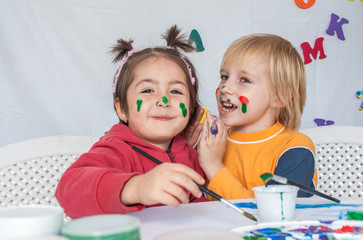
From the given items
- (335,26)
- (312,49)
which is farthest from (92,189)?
(335,26)

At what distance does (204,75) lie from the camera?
2129mm

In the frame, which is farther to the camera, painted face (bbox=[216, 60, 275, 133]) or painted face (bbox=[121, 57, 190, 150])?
painted face (bbox=[216, 60, 275, 133])

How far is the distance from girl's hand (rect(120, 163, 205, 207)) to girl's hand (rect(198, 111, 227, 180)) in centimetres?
52

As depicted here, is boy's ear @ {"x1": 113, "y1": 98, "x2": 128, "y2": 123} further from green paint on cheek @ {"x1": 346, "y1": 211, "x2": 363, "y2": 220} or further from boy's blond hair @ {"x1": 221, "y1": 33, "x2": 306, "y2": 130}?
green paint on cheek @ {"x1": 346, "y1": 211, "x2": 363, "y2": 220}

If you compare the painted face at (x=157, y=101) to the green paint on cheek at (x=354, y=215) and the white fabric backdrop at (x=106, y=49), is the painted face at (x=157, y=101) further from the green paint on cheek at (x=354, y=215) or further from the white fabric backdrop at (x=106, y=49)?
the white fabric backdrop at (x=106, y=49)

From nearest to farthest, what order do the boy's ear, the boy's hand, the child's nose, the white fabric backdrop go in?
the child's nose
the boy's ear
the boy's hand
the white fabric backdrop

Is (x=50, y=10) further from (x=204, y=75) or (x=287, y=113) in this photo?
(x=287, y=113)

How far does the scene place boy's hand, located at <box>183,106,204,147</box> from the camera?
1.35 m

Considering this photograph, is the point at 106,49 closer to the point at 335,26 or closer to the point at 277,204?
the point at 335,26

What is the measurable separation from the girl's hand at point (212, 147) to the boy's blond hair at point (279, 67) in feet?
0.66

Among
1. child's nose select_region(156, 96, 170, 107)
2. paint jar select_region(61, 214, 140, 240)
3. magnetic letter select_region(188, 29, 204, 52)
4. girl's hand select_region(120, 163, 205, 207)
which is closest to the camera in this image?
paint jar select_region(61, 214, 140, 240)

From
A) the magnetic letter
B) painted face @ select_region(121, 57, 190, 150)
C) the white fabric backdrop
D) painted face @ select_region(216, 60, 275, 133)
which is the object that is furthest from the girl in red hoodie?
the magnetic letter

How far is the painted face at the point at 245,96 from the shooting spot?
1.29 m

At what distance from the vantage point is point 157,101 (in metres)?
1.12
